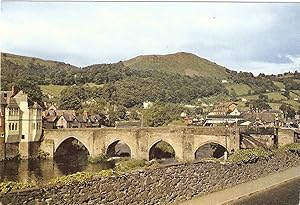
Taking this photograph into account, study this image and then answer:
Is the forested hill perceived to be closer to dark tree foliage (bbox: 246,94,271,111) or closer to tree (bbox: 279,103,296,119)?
dark tree foliage (bbox: 246,94,271,111)

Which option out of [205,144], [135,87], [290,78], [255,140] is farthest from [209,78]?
[205,144]

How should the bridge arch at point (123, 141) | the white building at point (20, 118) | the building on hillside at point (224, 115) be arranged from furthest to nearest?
the bridge arch at point (123, 141)
the building on hillside at point (224, 115)
the white building at point (20, 118)

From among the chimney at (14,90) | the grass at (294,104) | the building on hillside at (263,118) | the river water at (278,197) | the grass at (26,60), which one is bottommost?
the river water at (278,197)

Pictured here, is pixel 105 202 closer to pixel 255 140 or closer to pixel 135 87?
pixel 135 87

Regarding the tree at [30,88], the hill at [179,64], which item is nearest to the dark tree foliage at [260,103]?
the hill at [179,64]

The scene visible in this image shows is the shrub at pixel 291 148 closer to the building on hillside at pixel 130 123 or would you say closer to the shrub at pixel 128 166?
the shrub at pixel 128 166

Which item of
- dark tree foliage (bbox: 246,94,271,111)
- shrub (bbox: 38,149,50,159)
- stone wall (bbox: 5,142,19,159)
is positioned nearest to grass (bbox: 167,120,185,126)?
dark tree foliage (bbox: 246,94,271,111)
